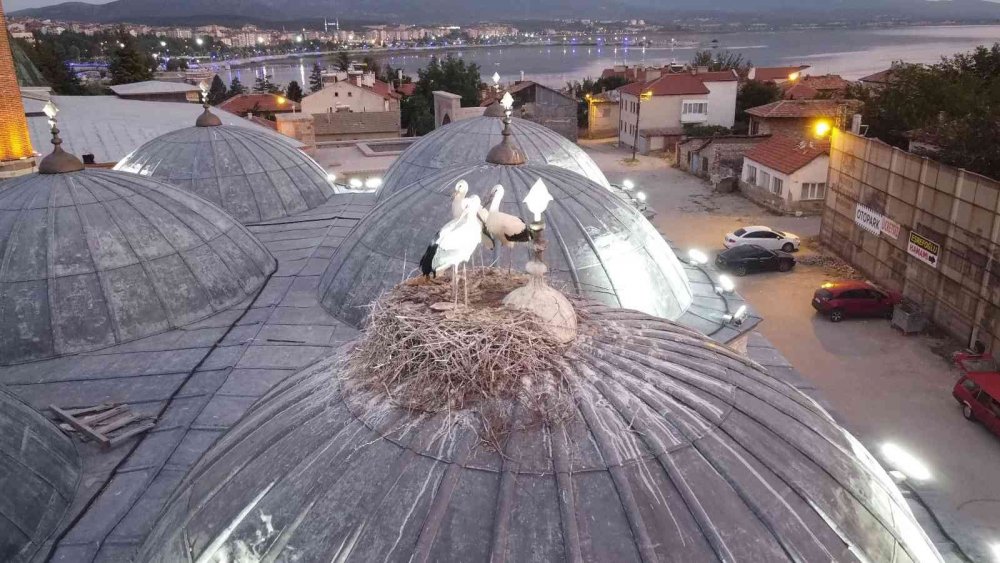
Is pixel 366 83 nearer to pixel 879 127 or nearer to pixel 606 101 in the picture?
pixel 606 101

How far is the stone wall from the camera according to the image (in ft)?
73.9

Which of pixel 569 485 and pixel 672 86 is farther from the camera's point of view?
pixel 672 86

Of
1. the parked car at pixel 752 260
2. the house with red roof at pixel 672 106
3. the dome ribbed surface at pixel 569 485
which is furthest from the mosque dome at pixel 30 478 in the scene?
the house with red roof at pixel 672 106

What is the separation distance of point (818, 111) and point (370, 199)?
1685 inches

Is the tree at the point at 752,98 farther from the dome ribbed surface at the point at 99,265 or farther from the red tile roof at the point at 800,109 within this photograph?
the dome ribbed surface at the point at 99,265

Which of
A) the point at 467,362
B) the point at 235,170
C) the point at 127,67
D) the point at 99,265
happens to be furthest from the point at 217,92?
the point at 467,362

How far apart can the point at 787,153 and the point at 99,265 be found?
37820mm

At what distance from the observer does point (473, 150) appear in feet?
71.3

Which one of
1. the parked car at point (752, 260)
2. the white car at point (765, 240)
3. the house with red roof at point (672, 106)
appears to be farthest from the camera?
the house with red roof at point (672, 106)

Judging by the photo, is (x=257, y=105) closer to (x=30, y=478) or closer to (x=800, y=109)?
(x=800, y=109)

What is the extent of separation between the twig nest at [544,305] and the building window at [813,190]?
38.0 metres

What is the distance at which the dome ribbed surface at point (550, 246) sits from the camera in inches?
518

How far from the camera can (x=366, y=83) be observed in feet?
226

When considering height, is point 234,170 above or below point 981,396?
above
